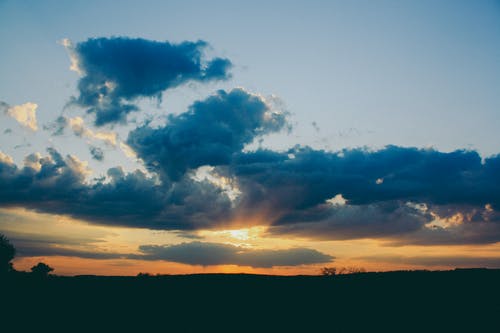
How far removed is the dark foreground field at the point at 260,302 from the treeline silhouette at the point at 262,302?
40mm

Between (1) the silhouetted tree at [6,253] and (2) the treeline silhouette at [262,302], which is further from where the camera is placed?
(1) the silhouetted tree at [6,253]

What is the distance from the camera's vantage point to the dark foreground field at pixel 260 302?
1536cm

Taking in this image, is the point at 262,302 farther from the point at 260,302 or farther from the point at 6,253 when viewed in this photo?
the point at 6,253

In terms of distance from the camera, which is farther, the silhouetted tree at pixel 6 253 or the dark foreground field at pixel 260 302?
the silhouetted tree at pixel 6 253

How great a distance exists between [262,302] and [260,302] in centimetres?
9

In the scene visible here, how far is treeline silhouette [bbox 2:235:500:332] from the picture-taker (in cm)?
1535

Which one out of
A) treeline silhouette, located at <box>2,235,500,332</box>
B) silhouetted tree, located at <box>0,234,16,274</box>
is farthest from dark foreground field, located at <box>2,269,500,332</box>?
silhouetted tree, located at <box>0,234,16,274</box>

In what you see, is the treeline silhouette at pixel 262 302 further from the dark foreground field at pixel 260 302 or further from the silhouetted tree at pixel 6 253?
the silhouetted tree at pixel 6 253

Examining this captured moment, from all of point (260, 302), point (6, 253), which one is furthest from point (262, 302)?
point (6, 253)

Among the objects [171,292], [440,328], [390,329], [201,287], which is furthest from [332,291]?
[171,292]

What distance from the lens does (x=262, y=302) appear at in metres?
17.3

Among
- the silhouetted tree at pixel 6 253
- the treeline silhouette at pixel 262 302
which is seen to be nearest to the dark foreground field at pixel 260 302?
the treeline silhouette at pixel 262 302

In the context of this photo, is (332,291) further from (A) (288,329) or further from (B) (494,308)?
(B) (494,308)

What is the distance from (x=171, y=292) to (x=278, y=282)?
5082mm
